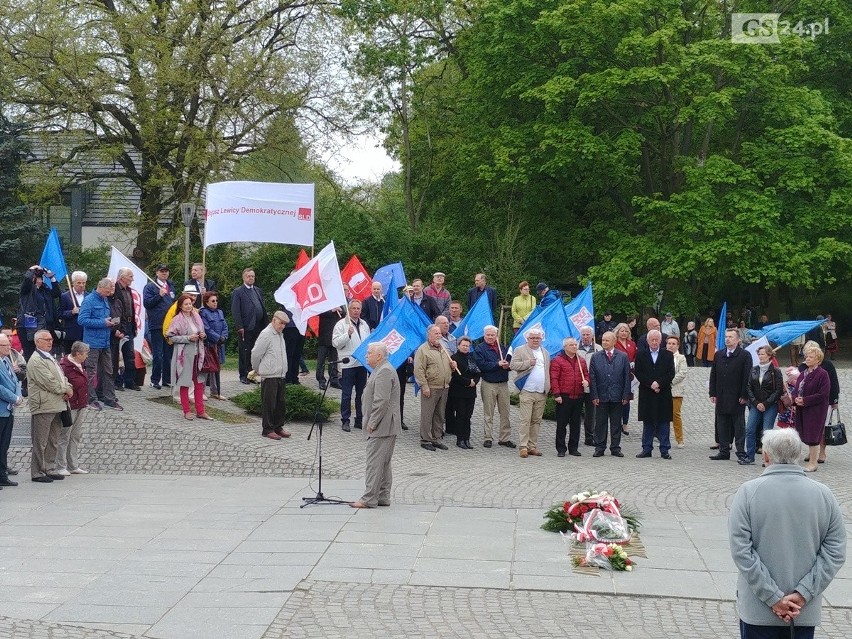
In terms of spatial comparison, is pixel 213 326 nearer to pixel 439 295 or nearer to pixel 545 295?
pixel 439 295

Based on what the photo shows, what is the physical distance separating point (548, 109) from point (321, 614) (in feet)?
86.2

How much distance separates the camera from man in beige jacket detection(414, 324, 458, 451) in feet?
52.1

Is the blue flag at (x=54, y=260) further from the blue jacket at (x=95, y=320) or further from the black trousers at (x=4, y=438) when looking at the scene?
the black trousers at (x=4, y=438)

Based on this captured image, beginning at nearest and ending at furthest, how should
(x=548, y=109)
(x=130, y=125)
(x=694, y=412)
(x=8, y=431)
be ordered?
(x=8, y=431) → (x=694, y=412) → (x=130, y=125) → (x=548, y=109)

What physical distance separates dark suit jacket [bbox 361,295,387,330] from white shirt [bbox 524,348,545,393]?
3.71 metres

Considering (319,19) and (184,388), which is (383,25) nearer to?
(319,19)

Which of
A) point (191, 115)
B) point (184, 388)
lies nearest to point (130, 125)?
point (191, 115)

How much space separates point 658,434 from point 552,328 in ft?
8.06

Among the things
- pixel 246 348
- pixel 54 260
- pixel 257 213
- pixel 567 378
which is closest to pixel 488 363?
pixel 567 378

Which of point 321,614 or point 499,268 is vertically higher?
point 499,268

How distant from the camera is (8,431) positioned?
12.8m

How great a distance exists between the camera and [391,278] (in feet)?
68.1

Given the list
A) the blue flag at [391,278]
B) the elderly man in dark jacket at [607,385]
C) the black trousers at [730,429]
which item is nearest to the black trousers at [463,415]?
the elderly man in dark jacket at [607,385]

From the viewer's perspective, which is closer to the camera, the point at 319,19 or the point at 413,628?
the point at 413,628
